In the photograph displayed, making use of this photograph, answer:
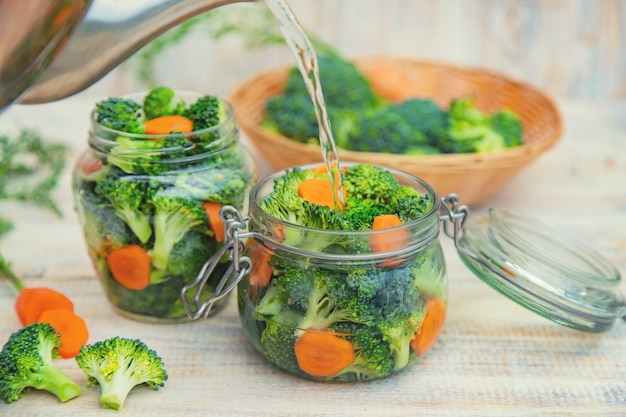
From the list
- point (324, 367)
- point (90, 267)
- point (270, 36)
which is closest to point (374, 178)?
point (324, 367)

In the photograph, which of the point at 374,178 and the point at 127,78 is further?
the point at 127,78

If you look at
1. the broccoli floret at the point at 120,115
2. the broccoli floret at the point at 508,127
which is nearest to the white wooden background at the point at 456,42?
the broccoli floret at the point at 508,127

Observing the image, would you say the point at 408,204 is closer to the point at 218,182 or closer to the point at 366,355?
the point at 366,355

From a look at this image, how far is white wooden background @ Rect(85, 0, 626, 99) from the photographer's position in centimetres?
305

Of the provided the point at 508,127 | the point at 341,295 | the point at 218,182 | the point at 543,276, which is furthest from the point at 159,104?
the point at 508,127

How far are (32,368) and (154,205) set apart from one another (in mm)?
345

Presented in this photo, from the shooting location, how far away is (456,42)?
3.09 meters

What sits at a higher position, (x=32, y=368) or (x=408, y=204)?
(x=408, y=204)

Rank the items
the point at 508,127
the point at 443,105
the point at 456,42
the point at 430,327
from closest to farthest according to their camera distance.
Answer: the point at 430,327, the point at 508,127, the point at 443,105, the point at 456,42

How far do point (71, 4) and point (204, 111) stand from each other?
52 centimetres

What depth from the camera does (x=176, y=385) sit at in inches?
51.6

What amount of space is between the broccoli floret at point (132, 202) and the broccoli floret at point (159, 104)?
15 centimetres

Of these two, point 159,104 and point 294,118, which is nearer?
point 159,104

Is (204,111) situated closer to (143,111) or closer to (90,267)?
(143,111)
